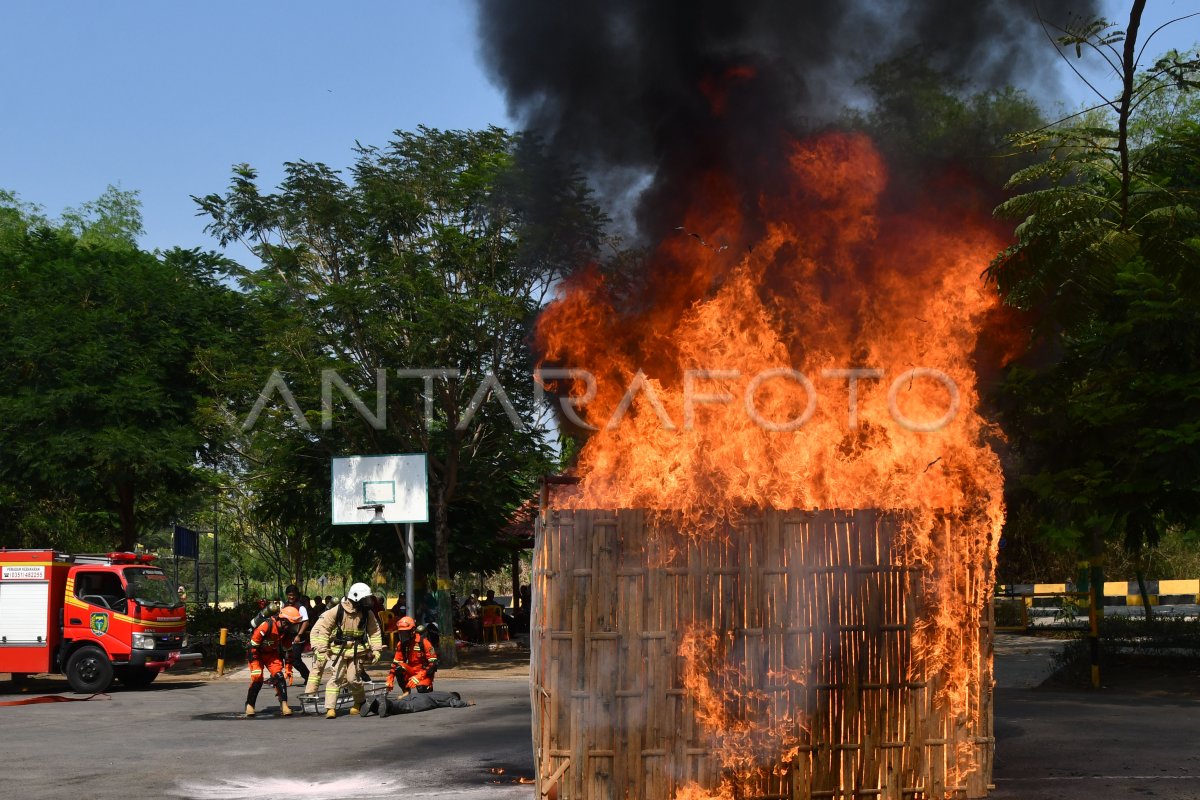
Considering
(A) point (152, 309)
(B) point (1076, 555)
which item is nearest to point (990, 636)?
(A) point (152, 309)

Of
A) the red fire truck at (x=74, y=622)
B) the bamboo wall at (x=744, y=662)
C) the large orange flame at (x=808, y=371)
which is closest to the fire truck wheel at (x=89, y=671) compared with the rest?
the red fire truck at (x=74, y=622)

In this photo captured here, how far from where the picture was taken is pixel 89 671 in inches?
842

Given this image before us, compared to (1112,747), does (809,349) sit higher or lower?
higher

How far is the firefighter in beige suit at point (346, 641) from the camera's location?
15820 mm

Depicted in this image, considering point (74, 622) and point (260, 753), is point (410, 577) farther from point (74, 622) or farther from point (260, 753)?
point (260, 753)

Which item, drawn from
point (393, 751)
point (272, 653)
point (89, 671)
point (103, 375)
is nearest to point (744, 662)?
point (393, 751)

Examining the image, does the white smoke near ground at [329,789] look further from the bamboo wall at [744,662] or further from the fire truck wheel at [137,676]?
the fire truck wheel at [137,676]

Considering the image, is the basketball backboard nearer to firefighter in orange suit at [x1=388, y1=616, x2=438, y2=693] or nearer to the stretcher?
the stretcher

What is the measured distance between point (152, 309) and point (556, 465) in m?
10.8

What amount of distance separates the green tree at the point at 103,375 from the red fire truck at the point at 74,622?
4.20 meters

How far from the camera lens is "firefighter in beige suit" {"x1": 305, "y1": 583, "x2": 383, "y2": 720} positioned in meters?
15.8

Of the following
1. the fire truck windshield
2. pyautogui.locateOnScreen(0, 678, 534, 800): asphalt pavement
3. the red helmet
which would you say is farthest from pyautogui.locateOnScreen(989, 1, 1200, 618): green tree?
the fire truck windshield

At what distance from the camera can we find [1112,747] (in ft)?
36.7

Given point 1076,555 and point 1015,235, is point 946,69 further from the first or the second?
point 1076,555
